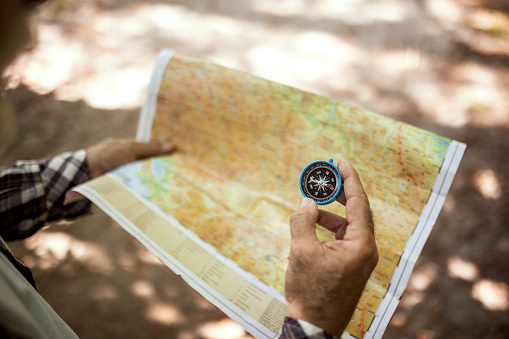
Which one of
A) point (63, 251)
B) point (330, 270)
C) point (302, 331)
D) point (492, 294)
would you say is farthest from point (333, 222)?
point (63, 251)

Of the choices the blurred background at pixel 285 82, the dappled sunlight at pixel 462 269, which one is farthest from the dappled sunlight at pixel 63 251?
the dappled sunlight at pixel 462 269

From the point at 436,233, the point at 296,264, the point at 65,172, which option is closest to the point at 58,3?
the point at 65,172

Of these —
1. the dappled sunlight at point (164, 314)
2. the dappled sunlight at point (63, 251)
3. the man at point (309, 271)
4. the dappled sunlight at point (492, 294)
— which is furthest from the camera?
the dappled sunlight at point (63, 251)

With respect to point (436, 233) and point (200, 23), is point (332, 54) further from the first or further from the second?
point (436, 233)

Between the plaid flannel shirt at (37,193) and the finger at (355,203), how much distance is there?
0.86 m

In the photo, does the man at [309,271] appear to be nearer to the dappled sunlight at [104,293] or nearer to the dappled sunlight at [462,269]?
the dappled sunlight at [104,293]

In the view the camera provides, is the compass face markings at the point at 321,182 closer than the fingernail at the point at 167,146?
Yes

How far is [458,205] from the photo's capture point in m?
1.54

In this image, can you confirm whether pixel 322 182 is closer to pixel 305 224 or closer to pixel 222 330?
pixel 305 224

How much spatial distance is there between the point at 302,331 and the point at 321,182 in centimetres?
36

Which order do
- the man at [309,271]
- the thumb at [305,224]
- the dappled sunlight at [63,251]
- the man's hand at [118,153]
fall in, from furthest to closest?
the dappled sunlight at [63,251], the man's hand at [118,153], the thumb at [305,224], the man at [309,271]

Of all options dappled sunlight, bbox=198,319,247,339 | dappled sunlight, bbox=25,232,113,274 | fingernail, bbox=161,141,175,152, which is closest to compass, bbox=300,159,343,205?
fingernail, bbox=161,141,175,152

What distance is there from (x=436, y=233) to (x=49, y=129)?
212 cm

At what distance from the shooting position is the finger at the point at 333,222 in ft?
2.69
